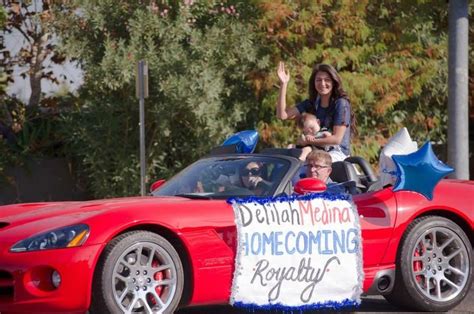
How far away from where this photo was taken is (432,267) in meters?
7.86

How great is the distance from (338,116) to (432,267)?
1588 mm

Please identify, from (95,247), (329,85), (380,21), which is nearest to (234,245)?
(95,247)

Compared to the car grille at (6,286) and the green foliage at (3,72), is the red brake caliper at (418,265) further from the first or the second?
the green foliage at (3,72)

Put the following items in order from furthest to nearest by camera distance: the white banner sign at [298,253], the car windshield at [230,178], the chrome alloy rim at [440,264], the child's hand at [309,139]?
the child's hand at [309,139] < the chrome alloy rim at [440,264] < the car windshield at [230,178] < the white banner sign at [298,253]

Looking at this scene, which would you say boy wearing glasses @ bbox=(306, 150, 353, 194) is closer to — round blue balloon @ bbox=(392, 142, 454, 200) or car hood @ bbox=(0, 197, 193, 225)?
round blue balloon @ bbox=(392, 142, 454, 200)

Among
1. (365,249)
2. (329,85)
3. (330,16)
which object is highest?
(330,16)

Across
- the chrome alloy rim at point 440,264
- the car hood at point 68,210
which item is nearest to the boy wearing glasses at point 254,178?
the car hood at point 68,210

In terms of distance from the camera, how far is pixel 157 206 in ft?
21.9

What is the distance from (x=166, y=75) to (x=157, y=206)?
27.6ft

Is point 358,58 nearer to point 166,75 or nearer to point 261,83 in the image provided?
point 261,83

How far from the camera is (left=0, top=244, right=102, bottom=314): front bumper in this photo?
621 centimetres

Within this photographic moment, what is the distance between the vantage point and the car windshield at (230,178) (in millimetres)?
7297

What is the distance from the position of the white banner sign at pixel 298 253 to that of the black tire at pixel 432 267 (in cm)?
48

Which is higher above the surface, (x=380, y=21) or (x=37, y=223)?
(x=380, y=21)
